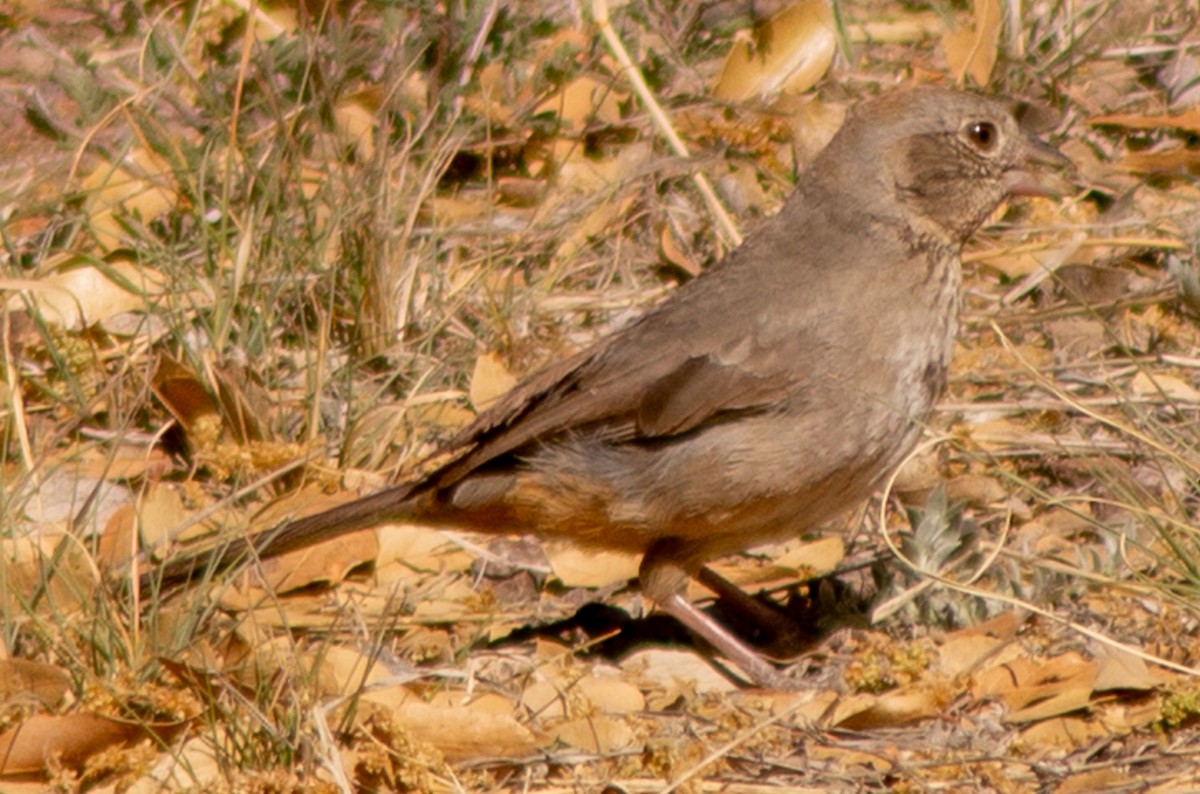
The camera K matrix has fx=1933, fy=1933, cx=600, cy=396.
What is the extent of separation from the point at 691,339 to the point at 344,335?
4.48ft

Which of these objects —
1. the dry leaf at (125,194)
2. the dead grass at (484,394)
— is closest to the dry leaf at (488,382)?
the dead grass at (484,394)

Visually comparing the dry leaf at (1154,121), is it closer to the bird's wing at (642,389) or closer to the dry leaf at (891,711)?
the bird's wing at (642,389)

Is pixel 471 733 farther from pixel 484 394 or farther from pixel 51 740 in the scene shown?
pixel 484 394

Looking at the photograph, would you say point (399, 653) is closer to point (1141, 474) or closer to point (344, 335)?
point (344, 335)

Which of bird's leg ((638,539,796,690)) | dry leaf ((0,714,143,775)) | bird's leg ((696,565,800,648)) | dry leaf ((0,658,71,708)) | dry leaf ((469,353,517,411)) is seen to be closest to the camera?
dry leaf ((0,714,143,775))

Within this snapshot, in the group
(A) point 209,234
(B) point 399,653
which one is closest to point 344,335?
(A) point 209,234

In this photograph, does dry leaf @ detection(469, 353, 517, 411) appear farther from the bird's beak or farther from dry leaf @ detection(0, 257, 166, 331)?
the bird's beak

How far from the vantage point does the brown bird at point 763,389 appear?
167 inches

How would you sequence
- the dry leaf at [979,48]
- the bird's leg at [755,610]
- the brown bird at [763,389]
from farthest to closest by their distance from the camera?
the dry leaf at [979,48]
the bird's leg at [755,610]
the brown bird at [763,389]

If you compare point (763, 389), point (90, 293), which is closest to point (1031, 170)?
point (763, 389)

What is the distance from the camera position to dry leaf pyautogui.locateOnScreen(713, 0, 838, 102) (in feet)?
20.5

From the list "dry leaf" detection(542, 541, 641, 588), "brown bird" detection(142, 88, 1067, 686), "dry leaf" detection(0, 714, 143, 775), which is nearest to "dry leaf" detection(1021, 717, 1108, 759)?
"brown bird" detection(142, 88, 1067, 686)

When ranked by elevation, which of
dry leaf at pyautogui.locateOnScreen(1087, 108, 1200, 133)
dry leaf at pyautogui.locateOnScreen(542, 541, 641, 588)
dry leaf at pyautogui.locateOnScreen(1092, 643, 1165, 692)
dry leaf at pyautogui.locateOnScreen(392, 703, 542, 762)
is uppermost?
dry leaf at pyautogui.locateOnScreen(1087, 108, 1200, 133)

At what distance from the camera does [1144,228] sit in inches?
222
